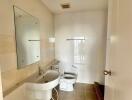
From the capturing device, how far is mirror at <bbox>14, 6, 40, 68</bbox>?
1592 millimetres

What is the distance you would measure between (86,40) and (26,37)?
1.83 meters

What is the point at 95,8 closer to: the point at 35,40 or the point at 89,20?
the point at 89,20

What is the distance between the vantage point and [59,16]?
322 cm

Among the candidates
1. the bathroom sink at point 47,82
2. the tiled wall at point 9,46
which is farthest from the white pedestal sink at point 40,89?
the tiled wall at point 9,46

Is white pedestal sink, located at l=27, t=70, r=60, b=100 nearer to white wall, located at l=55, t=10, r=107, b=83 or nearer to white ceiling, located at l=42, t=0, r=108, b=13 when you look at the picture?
white wall, located at l=55, t=10, r=107, b=83

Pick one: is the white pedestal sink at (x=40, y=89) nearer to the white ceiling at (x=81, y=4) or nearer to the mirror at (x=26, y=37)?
the mirror at (x=26, y=37)

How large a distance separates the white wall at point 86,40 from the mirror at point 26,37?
3.86 ft

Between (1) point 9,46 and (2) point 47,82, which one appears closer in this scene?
(1) point 9,46

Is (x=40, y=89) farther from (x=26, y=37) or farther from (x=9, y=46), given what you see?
(x=26, y=37)

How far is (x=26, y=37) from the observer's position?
70.8 inches

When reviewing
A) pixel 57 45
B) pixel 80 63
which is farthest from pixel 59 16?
pixel 80 63

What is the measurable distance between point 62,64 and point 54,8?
1.68 meters

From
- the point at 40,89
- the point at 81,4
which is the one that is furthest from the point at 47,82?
the point at 81,4

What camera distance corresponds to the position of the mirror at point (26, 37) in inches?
62.7
